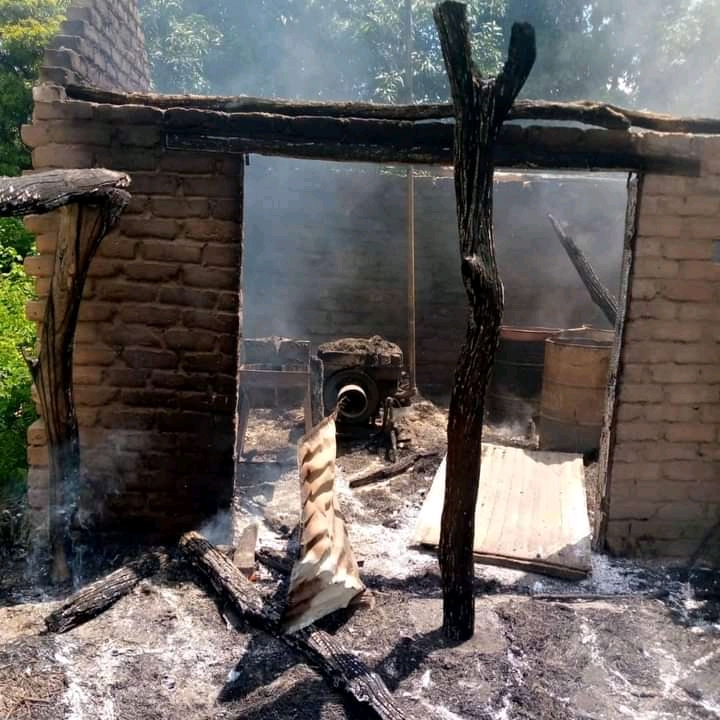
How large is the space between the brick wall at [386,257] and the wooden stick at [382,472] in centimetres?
368

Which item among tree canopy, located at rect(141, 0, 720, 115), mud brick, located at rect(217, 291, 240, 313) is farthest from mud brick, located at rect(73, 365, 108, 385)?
tree canopy, located at rect(141, 0, 720, 115)

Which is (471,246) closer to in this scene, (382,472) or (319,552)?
(319,552)

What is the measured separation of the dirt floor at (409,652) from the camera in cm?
358

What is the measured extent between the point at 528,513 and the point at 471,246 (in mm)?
3316

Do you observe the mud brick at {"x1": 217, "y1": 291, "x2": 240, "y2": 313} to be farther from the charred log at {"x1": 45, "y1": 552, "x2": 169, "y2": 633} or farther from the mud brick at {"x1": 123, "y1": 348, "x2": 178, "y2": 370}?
the charred log at {"x1": 45, "y1": 552, "x2": 169, "y2": 633}

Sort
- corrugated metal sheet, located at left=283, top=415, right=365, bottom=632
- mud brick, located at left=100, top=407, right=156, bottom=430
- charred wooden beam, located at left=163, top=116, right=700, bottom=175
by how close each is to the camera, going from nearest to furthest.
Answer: corrugated metal sheet, located at left=283, top=415, right=365, bottom=632
charred wooden beam, located at left=163, top=116, right=700, bottom=175
mud brick, located at left=100, top=407, right=156, bottom=430

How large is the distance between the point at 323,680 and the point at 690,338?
3.49 metres

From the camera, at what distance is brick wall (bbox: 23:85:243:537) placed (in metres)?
4.65

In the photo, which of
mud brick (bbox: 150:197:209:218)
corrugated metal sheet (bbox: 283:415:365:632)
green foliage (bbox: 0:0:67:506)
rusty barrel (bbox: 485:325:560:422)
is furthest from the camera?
rusty barrel (bbox: 485:325:560:422)

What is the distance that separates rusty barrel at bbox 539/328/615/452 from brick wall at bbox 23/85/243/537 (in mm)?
4475

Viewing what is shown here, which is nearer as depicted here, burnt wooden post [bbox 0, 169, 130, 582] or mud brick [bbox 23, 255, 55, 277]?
burnt wooden post [bbox 0, 169, 130, 582]

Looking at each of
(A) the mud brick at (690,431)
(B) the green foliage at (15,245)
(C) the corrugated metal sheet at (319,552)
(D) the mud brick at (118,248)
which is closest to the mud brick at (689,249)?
(A) the mud brick at (690,431)

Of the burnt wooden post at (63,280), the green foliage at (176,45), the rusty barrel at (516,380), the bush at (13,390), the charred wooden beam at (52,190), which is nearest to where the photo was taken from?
the charred wooden beam at (52,190)

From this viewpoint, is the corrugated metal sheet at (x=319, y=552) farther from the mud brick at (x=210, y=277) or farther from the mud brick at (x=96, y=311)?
the mud brick at (x=96, y=311)
